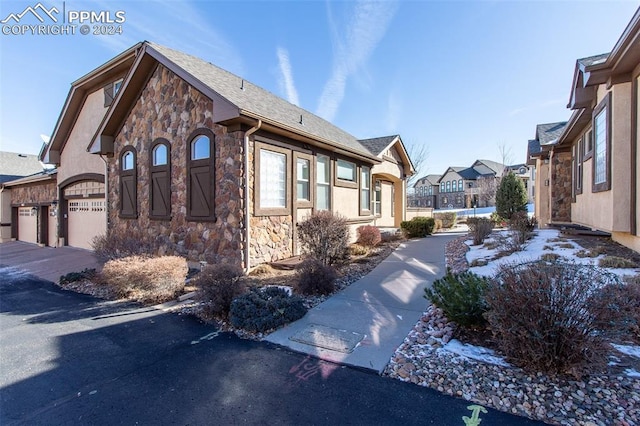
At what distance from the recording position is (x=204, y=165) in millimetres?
8500

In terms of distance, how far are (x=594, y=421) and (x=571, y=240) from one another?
7.72m

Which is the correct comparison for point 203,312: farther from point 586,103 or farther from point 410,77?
point 410,77

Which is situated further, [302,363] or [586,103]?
[586,103]

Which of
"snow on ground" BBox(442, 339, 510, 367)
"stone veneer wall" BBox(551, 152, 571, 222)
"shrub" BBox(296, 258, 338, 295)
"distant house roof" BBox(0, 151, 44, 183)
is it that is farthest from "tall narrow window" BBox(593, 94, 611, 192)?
"distant house roof" BBox(0, 151, 44, 183)

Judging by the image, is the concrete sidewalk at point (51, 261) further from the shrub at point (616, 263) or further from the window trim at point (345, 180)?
the shrub at point (616, 263)

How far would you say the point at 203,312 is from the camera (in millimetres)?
5383

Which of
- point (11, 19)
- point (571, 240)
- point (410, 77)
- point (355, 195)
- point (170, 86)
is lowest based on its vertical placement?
point (571, 240)

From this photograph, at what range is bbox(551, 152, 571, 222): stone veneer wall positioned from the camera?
1280 centimetres

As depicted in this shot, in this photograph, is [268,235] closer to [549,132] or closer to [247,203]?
Result: [247,203]

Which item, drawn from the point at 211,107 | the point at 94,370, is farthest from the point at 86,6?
the point at 94,370

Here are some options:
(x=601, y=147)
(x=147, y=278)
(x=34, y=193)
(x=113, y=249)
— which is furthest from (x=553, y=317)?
(x=34, y=193)

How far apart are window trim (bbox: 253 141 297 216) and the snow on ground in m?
5.78

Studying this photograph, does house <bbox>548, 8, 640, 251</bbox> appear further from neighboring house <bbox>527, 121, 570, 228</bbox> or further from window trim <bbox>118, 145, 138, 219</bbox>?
window trim <bbox>118, 145, 138, 219</bbox>

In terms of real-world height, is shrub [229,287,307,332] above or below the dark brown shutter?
below
